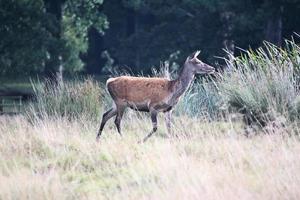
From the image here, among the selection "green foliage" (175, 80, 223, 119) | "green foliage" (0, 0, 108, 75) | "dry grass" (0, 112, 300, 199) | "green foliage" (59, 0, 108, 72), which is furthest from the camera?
"green foliage" (59, 0, 108, 72)

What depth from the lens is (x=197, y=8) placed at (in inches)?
1323

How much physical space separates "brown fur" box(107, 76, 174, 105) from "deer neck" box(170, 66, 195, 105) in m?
0.09

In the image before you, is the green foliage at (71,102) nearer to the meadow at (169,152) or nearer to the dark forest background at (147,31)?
the meadow at (169,152)

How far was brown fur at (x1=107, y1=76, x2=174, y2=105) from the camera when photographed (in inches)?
522

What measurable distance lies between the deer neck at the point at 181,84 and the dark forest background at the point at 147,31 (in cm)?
1284

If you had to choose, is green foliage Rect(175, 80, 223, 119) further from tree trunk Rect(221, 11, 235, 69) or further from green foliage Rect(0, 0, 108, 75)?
tree trunk Rect(221, 11, 235, 69)

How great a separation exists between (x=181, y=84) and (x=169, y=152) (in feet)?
11.5

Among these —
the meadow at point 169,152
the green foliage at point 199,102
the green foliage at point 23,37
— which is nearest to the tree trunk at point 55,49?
the green foliage at point 23,37

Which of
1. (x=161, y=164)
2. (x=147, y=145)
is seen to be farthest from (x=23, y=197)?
(x=147, y=145)

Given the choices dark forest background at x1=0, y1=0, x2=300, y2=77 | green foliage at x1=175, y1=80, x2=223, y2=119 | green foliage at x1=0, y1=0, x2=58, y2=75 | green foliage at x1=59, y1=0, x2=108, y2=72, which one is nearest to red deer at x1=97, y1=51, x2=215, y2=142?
green foliage at x1=175, y1=80, x2=223, y2=119

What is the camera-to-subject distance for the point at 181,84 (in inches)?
532

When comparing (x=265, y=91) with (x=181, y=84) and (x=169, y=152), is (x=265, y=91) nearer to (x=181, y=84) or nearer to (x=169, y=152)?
(x=181, y=84)

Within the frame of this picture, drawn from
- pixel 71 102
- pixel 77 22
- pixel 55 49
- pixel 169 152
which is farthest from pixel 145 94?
pixel 77 22

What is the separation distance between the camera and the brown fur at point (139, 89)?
13.3 m
